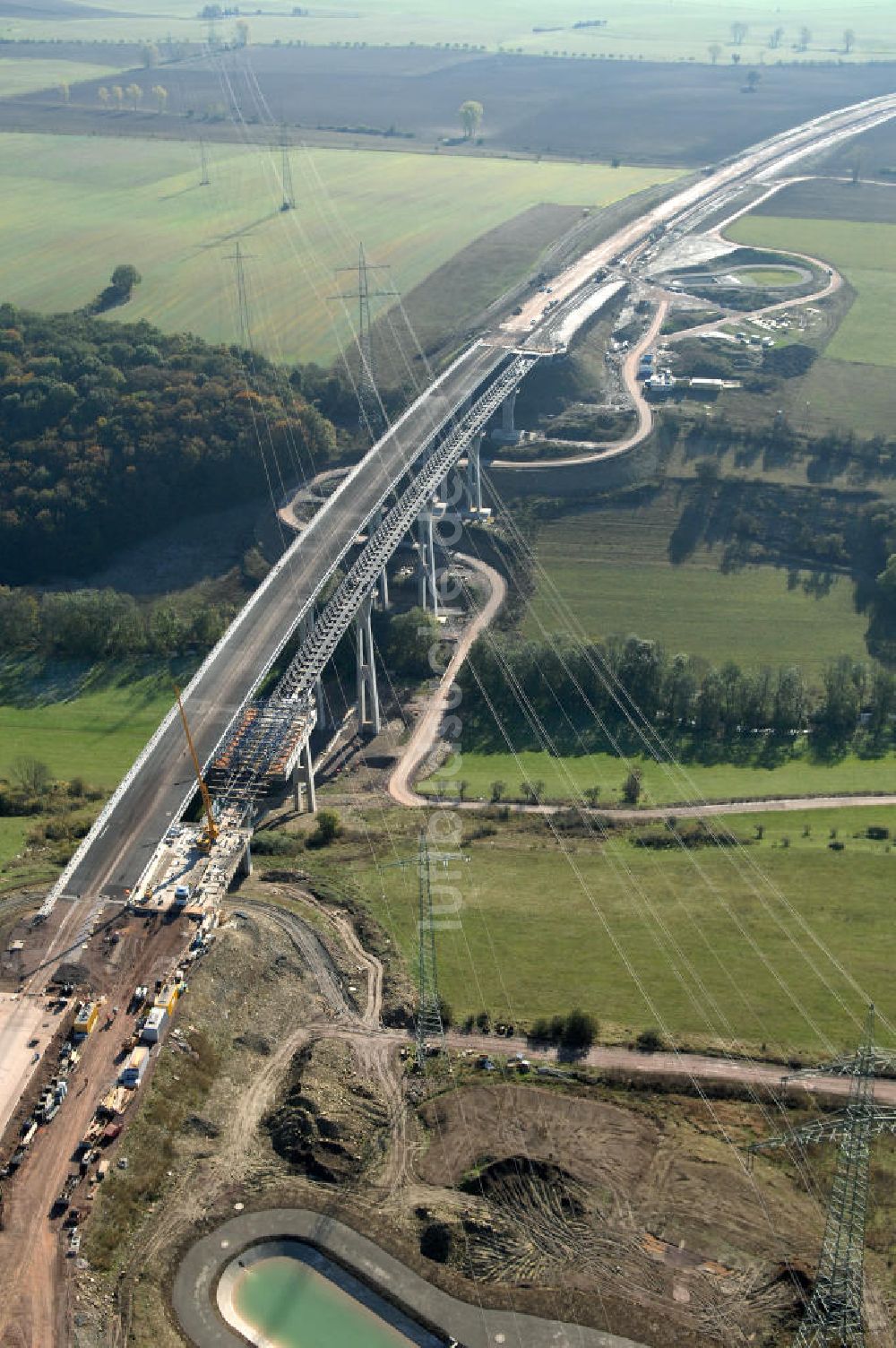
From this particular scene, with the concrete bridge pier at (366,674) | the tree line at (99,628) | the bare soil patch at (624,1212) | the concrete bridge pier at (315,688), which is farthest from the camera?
the tree line at (99,628)

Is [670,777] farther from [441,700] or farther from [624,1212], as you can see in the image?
[624,1212]

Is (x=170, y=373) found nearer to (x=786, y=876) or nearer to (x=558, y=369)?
(x=558, y=369)

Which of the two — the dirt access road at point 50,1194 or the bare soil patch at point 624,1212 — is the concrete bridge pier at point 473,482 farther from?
the bare soil patch at point 624,1212

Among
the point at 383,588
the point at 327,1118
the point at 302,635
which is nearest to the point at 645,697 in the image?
the point at 302,635

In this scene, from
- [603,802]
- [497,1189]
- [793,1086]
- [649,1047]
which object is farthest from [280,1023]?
[603,802]

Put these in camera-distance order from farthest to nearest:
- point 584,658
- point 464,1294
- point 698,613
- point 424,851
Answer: point 698,613 → point 584,658 → point 424,851 → point 464,1294

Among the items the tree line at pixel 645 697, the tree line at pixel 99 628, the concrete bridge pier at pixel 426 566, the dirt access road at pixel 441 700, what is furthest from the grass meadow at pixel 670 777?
the tree line at pixel 99 628

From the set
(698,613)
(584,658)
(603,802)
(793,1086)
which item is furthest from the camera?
(698,613)
